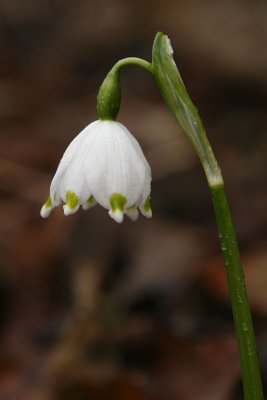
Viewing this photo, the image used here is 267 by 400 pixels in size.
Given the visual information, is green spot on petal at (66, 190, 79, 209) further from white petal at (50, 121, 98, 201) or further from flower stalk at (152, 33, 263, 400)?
flower stalk at (152, 33, 263, 400)

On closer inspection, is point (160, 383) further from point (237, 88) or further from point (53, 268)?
point (237, 88)

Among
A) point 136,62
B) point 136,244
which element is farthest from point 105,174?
point 136,244

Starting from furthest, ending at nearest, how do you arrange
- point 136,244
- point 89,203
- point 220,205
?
1. point 136,244
2. point 89,203
3. point 220,205

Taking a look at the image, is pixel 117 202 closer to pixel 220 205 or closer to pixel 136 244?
pixel 220 205

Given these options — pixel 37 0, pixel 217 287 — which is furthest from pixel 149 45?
pixel 217 287

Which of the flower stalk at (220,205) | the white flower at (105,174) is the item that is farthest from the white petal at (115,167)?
the flower stalk at (220,205)

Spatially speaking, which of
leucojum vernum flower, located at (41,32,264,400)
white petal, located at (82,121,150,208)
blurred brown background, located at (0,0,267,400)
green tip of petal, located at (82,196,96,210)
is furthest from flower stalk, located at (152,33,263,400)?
blurred brown background, located at (0,0,267,400)

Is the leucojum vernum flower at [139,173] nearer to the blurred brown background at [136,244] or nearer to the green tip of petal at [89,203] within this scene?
the green tip of petal at [89,203]
